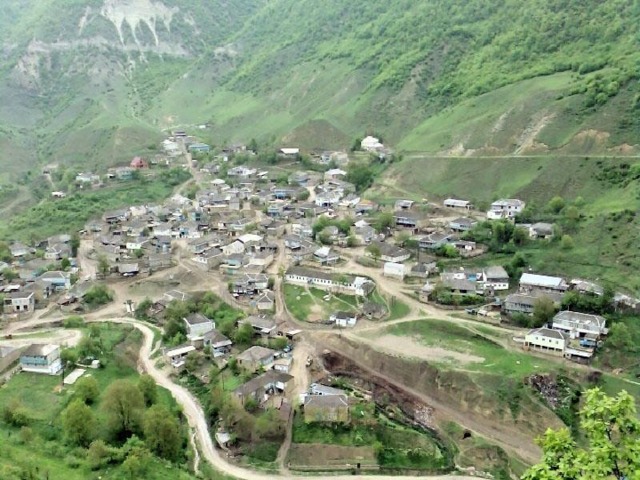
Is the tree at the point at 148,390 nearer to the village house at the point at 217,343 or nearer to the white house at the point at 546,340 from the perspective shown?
the village house at the point at 217,343

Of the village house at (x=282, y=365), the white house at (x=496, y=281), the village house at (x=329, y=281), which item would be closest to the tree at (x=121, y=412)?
the village house at (x=282, y=365)

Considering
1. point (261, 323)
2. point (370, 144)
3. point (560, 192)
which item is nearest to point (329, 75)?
point (370, 144)

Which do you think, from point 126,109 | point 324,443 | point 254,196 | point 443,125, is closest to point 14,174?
point 126,109

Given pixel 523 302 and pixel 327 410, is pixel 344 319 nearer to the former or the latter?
pixel 327 410

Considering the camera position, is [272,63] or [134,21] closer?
[272,63]

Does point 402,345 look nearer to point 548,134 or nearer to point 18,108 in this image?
point 548,134

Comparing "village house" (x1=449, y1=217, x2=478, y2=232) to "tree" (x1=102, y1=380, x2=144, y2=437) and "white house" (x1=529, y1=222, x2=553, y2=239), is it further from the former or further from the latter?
"tree" (x1=102, y1=380, x2=144, y2=437)

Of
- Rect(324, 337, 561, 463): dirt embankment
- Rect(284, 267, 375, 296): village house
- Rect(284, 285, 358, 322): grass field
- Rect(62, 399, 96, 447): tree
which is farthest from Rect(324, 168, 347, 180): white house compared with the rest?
Rect(62, 399, 96, 447): tree
